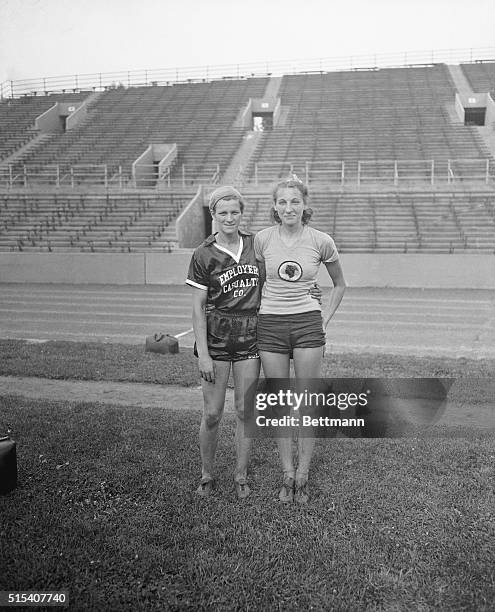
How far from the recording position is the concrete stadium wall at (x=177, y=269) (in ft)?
57.9

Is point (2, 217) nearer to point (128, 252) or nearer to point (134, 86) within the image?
point (128, 252)

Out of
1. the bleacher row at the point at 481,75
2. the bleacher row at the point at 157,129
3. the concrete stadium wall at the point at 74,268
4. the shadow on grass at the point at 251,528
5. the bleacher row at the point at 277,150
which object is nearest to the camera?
the shadow on grass at the point at 251,528

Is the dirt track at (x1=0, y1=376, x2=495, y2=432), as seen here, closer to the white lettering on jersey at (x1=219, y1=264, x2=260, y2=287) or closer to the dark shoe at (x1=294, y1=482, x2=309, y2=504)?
the dark shoe at (x1=294, y1=482, x2=309, y2=504)

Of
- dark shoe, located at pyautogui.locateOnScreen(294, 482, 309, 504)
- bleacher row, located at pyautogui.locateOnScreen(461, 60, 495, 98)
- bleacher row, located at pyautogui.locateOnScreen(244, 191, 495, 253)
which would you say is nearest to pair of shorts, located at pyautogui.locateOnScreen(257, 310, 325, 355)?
dark shoe, located at pyautogui.locateOnScreen(294, 482, 309, 504)

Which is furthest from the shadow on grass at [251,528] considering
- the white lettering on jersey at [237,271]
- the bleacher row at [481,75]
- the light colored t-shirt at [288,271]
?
the bleacher row at [481,75]

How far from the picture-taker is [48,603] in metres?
2.56

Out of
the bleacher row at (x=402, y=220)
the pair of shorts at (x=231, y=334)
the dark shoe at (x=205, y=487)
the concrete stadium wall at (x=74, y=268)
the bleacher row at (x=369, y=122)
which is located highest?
the pair of shorts at (x=231, y=334)

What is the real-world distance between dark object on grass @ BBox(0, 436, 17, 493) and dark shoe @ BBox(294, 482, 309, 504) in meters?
1.77

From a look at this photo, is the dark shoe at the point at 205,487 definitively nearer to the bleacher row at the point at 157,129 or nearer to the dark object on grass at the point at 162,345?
the dark object on grass at the point at 162,345

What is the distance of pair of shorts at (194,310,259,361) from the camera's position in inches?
138

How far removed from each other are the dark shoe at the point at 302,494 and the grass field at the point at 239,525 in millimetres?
73

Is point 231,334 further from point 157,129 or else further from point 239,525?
point 157,129

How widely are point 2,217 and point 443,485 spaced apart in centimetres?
2293

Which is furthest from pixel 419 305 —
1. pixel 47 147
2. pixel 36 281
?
pixel 47 147
